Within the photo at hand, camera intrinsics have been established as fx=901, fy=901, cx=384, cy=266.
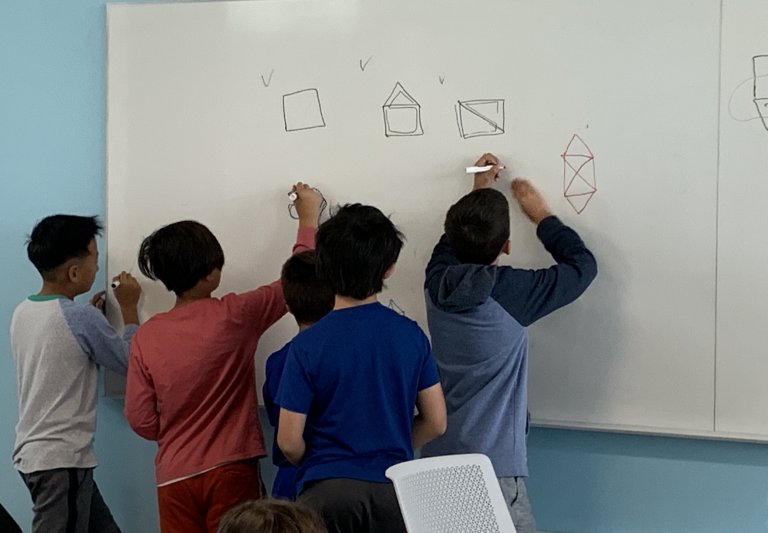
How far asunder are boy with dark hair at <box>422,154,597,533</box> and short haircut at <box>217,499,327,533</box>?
81cm

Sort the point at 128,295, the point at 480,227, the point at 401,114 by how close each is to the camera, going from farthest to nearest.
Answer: the point at 128,295 < the point at 401,114 < the point at 480,227

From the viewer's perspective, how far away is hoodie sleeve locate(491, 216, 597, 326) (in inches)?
84.4

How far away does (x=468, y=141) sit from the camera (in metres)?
2.38

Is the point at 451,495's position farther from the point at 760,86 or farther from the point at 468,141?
the point at 760,86

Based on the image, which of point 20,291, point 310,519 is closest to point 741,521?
point 310,519

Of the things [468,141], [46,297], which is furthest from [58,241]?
[468,141]

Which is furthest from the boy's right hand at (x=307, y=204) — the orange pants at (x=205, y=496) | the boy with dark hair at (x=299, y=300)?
the orange pants at (x=205, y=496)

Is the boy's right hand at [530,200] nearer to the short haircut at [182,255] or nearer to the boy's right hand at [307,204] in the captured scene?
the boy's right hand at [307,204]

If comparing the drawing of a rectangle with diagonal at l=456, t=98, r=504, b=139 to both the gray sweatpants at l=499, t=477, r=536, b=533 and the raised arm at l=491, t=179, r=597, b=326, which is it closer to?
the raised arm at l=491, t=179, r=597, b=326

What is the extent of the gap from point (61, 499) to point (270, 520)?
52.2 inches

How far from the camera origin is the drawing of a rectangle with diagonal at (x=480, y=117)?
235cm

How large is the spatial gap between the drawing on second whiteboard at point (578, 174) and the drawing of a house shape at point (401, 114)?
0.40 m

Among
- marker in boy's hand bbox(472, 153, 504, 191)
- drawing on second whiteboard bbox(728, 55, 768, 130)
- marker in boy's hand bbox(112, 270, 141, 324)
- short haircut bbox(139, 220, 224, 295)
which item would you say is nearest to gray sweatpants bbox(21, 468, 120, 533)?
marker in boy's hand bbox(112, 270, 141, 324)

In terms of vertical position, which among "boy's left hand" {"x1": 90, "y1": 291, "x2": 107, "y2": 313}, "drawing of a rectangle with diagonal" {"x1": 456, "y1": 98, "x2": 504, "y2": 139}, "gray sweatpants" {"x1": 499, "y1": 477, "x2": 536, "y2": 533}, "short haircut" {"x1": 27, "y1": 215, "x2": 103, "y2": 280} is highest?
"drawing of a rectangle with diagonal" {"x1": 456, "y1": 98, "x2": 504, "y2": 139}
